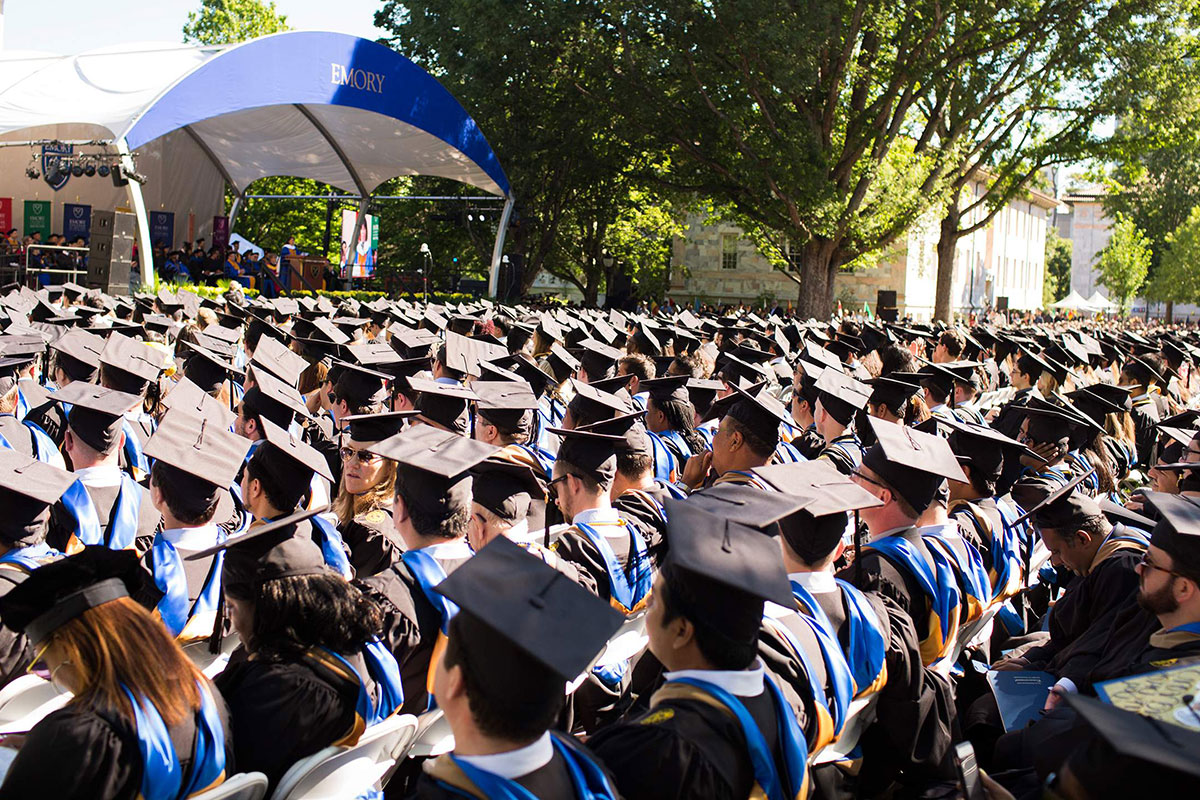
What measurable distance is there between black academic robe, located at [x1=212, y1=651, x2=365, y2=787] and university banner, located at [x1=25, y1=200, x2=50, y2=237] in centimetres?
2665

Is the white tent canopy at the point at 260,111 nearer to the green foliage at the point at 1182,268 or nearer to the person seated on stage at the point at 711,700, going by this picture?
the person seated on stage at the point at 711,700

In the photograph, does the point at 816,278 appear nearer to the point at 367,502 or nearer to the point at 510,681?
the point at 367,502

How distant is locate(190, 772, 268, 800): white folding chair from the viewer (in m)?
2.17

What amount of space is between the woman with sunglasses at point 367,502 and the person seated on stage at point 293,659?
3.97 feet

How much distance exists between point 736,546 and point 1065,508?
7.64 ft

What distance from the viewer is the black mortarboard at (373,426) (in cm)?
461

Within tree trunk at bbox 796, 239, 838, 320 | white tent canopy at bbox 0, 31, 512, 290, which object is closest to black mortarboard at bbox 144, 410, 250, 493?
white tent canopy at bbox 0, 31, 512, 290

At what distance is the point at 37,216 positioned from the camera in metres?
25.3

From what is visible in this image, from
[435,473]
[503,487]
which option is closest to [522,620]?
[435,473]

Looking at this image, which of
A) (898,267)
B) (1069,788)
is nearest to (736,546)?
(1069,788)

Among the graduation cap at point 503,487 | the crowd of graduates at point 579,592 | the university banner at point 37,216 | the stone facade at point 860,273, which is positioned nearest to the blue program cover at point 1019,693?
the crowd of graduates at point 579,592

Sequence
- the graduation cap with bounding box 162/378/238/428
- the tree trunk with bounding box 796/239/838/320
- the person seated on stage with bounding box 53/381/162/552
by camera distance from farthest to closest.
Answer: the tree trunk with bounding box 796/239/838/320 → the graduation cap with bounding box 162/378/238/428 → the person seated on stage with bounding box 53/381/162/552

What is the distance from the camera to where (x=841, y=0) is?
20938 millimetres

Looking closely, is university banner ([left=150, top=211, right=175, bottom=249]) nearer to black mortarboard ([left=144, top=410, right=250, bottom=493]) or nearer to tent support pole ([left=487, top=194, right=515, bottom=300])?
tent support pole ([left=487, top=194, right=515, bottom=300])
